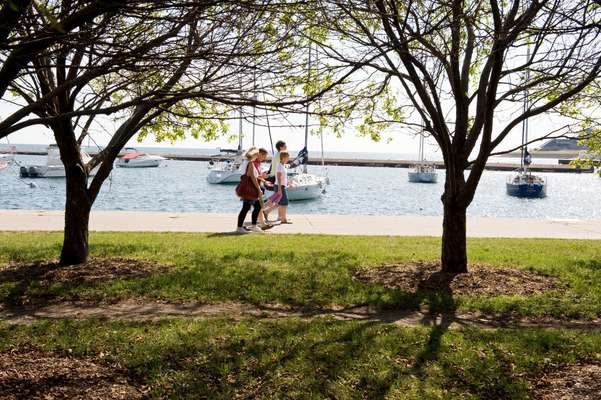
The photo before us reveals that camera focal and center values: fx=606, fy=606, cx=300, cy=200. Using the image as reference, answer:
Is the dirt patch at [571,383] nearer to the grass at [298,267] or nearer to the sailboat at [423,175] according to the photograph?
the grass at [298,267]

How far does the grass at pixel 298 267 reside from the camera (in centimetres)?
689

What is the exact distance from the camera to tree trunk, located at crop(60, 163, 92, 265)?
26.8 ft

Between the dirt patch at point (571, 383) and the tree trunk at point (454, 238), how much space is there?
9.72ft

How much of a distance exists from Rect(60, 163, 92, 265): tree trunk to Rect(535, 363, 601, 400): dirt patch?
5.93m

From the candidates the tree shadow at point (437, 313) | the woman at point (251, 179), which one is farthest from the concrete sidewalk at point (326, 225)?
the tree shadow at point (437, 313)

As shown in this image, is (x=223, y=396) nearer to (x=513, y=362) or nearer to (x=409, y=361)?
(x=409, y=361)

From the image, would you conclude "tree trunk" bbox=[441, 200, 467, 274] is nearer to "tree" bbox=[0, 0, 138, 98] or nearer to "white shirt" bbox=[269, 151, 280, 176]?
"tree" bbox=[0, 0, 138, 98]

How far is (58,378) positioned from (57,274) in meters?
3.40

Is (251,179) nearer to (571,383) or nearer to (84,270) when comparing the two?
(84,270)

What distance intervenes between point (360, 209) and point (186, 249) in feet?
86.3

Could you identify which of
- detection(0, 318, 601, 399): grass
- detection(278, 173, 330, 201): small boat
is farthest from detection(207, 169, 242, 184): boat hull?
detection(0, 318, 601, 399): grass

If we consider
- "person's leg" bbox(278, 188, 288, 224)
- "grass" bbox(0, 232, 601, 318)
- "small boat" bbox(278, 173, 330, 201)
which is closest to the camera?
"grass" bbox(0, 232, 601, 318)

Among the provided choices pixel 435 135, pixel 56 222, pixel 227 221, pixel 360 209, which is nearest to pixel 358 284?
pixel 435 135

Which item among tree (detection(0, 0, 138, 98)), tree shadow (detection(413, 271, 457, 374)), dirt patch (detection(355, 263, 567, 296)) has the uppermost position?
tree (detection(0, 0, 138, 98))
